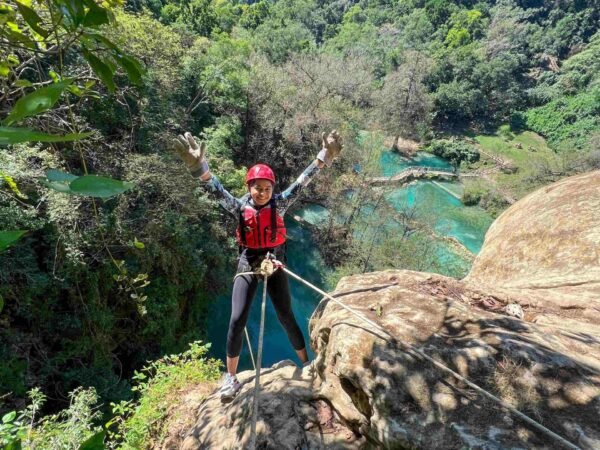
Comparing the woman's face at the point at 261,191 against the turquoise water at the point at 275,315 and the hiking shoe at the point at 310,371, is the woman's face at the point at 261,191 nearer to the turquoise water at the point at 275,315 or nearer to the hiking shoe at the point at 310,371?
the hiking shoe at the point at 310,371

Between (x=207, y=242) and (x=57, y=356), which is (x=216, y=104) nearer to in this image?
(x=207, y=242)

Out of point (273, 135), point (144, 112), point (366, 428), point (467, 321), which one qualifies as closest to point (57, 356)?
point (144, 112)

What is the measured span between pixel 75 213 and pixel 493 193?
2664cm

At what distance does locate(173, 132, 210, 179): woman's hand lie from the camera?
2807mm

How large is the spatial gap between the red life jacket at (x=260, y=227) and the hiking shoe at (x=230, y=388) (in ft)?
4.64

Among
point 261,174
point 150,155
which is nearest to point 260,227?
point 261,174

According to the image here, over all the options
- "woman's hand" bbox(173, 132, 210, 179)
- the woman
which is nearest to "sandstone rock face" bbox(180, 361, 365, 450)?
the woman

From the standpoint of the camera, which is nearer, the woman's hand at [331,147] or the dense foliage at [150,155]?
the dense foliage at [150,155]

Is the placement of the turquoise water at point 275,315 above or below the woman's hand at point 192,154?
below

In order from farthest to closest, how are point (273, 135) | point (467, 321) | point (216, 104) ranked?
1. point (273, 135)
2. point (216, 104)
3. point (467, 321)

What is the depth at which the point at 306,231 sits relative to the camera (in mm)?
18750

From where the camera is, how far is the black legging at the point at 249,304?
316 centimetres

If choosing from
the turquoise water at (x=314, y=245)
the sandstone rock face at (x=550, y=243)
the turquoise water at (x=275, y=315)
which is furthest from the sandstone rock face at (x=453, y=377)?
the turquoise water at (x=314, y=245)

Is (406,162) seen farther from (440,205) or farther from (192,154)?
(192,154)
